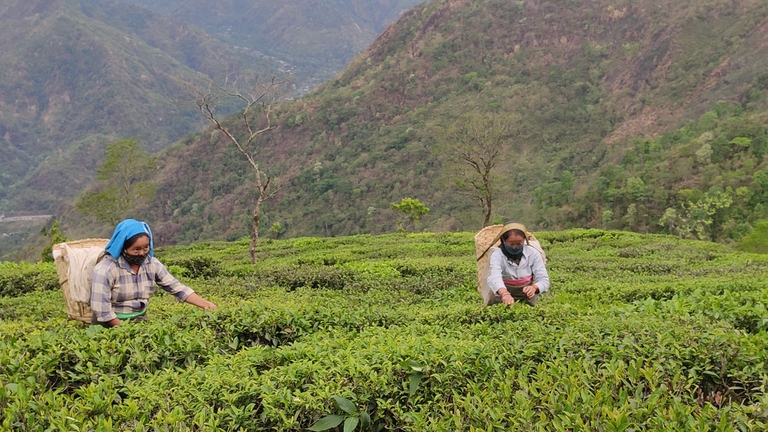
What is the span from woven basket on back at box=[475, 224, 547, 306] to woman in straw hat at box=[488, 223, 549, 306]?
105 mm

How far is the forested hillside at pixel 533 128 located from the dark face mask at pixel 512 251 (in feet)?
98.7

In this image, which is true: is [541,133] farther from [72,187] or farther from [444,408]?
[72,187]

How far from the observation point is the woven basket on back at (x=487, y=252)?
19.2ft

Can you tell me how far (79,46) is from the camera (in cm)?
16938

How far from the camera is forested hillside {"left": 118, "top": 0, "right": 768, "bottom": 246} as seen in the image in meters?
40.2

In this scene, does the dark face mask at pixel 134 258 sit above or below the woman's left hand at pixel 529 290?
above

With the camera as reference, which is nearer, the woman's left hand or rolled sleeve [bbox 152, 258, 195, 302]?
rolled sleeve [bbox 152, 258, 195, 302]

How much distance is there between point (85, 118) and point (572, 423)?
18051cm

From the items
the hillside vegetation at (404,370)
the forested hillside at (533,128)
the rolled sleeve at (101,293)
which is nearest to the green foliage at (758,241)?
the forested hillside at (533,128)

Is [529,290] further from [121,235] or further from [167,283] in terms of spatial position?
[121,235]

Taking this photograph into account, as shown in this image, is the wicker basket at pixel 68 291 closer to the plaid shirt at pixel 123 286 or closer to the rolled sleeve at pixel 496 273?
the plaid shirt at pixel 123 286

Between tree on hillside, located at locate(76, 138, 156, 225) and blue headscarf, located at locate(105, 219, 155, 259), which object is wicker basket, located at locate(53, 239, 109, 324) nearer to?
blue headscarf, located at locate(105, 219, 155, 259)

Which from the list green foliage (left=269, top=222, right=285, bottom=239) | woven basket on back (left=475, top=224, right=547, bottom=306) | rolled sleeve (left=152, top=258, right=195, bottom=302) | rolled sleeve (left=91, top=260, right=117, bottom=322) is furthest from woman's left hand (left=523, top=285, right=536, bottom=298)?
green foliage (left=269, top=222, right=285, bottom=239)

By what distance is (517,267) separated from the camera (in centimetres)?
574
